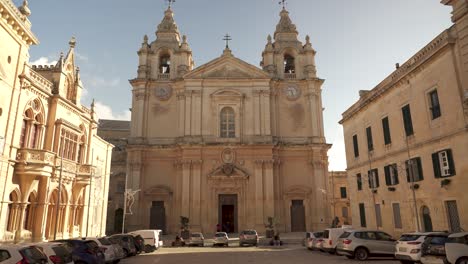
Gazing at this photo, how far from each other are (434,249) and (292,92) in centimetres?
2847

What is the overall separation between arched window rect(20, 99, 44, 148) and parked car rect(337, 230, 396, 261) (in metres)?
16.9

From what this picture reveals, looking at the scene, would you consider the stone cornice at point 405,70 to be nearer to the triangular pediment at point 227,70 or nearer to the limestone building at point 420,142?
the limestone building at point 420,142

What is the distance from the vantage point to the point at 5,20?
15.9 m

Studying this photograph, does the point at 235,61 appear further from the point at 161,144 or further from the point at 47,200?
the point at 47,200

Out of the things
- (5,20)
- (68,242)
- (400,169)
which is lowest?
(68,242)

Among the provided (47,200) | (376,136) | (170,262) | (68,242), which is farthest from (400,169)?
(47,200)

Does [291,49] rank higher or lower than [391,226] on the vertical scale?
higher

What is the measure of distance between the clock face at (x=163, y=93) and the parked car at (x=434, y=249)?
3050 centimetres

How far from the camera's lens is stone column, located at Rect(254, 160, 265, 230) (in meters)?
33.4

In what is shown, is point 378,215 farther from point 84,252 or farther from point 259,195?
point 84,252

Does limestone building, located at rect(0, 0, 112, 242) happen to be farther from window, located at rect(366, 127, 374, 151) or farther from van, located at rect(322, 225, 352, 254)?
window, located at rect(366, 127, 374, 151)

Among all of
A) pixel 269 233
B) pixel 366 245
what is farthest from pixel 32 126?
pixel 269 233

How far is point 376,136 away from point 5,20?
2273 cm

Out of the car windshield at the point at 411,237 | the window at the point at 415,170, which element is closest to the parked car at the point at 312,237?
the window at the point at 415,170
